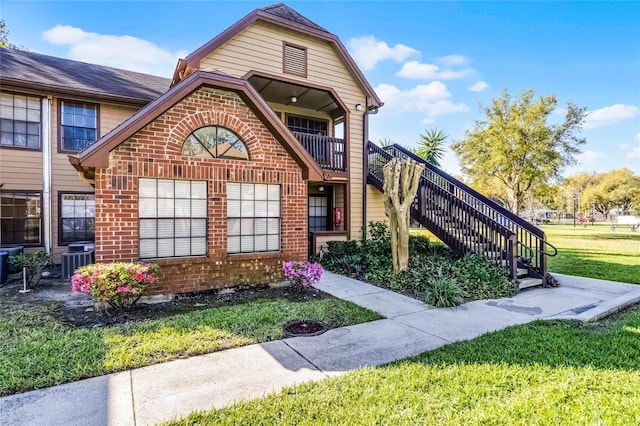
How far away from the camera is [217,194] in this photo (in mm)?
6730

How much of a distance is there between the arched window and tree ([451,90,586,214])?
15.9 m

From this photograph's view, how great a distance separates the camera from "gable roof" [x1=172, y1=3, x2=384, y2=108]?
9453mm

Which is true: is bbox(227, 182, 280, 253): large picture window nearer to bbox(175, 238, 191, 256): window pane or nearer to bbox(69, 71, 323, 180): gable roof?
bbox(175, 238, 191, 256): window pane

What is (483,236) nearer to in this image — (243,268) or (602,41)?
(243,268)

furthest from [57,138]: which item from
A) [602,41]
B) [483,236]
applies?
[602,41]

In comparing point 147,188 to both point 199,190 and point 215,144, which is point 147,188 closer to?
point 199,190

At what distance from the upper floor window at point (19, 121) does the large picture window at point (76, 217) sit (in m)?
1.72

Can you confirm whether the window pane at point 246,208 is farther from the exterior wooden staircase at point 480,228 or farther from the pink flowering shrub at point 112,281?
the exterior wooden staircase at point 480,228

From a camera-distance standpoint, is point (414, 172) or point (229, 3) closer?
point (414, 172)

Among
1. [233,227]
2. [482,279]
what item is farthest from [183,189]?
[482,279]

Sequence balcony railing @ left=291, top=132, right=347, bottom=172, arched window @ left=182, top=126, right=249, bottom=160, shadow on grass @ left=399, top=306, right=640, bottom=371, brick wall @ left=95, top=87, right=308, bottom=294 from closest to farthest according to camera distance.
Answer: shadow on grass @ left=399, top=306, right=640, bottom=371 → brick wall @ left=95, top=87, right=308, bottom=294 → arched window @ left=182, top=126, right=249, bottom=160 → balcony railing @ left=291, top=132, right=347, bottom=172

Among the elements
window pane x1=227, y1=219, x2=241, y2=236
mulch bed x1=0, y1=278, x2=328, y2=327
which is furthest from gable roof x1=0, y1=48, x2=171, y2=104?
window pane x1=227, y1=219, x2=241, y2=236

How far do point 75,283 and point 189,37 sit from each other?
1039cm

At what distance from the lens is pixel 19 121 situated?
9.36 m
